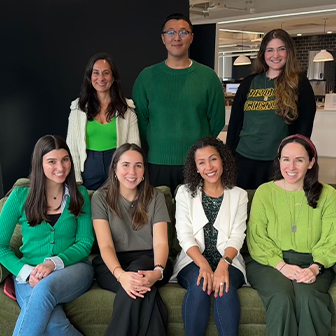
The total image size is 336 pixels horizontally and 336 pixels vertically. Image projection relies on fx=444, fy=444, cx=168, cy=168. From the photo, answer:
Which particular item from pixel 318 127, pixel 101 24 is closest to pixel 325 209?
pixel 101 24

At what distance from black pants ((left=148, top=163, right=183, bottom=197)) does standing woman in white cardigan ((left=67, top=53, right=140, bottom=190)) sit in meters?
0.35

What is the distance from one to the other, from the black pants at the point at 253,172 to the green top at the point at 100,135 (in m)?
0.89

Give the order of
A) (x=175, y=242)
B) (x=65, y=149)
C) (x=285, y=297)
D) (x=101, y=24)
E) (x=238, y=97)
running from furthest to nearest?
(x=101, y=24) → (x=238, y=97) → (x=175, y=242) → (x=65, y=149) → (x=285, y=297)

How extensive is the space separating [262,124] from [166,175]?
76 cm

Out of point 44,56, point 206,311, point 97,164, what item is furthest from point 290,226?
point 44,56

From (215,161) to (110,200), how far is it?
655mm

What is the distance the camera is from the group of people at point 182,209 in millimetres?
2252

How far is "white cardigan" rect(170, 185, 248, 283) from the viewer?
8.34 ft

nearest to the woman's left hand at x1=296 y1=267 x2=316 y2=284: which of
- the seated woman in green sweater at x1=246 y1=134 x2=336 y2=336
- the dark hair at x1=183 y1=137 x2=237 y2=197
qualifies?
the seated woman in green sweater at x1=246 y1=134 x2=336 y2=336

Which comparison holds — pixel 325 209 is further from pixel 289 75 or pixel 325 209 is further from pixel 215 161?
pixel 289 75

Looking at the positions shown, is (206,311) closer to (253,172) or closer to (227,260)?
(227,260)

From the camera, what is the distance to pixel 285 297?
7.30ft

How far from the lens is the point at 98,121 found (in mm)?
3006

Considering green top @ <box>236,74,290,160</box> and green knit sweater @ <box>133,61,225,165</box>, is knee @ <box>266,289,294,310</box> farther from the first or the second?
green knit sweater @ <box>133,61,225,165</box>
